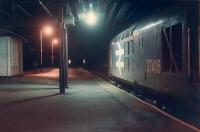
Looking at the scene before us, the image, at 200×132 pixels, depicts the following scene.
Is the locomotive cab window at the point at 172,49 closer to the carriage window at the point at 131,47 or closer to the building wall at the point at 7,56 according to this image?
the carriage window at the point at 131,47

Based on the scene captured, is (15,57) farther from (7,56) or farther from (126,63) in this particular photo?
(126,63)

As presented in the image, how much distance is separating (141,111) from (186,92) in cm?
227

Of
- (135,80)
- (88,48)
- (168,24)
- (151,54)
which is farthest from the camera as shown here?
(88,48)

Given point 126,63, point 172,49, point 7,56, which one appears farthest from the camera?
point 7,56

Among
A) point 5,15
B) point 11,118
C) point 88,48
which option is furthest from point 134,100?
point 88,48

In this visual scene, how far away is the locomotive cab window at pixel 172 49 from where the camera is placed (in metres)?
12.8

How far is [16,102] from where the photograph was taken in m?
16.4

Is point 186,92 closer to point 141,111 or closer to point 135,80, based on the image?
point 141,111

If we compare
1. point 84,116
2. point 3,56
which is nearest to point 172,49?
point 84,116

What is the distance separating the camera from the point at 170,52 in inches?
524

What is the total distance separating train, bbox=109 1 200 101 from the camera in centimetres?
1149

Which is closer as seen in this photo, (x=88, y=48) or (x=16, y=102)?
(x=16, y=102)

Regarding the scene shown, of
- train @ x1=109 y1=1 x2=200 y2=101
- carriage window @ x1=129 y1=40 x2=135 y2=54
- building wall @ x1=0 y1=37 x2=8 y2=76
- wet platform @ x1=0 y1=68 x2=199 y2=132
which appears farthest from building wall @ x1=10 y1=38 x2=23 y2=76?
wet platform @ x1=0 y1=68 x2=199 y2=132

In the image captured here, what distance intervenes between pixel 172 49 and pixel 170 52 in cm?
11
